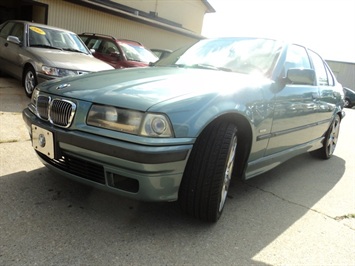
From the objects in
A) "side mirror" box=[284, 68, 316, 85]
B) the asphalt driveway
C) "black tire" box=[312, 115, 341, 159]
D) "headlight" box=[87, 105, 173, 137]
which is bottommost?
the asphalt driveway

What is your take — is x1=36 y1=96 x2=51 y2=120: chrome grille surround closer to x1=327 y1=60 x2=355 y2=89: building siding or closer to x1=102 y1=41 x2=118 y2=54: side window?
x1=102 y1=41 x2=118 y2=54: side window

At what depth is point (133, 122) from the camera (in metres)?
2.12

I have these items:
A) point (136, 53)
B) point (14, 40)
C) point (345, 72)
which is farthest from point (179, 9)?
point (345, 72)

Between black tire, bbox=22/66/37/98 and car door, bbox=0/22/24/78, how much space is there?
275 millimetres

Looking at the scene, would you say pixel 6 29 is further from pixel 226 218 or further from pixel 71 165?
pixel 226 218

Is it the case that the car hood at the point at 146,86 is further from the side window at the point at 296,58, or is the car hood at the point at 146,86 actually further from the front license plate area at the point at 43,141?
the side window at the point at 296,58

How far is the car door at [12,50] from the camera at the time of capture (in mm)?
6521

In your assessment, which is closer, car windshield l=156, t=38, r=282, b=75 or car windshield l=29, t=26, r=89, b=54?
car windshield l=156, t=38, r=282, b=75

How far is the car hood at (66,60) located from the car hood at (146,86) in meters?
3.28

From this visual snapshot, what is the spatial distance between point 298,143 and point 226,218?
4.76 feet

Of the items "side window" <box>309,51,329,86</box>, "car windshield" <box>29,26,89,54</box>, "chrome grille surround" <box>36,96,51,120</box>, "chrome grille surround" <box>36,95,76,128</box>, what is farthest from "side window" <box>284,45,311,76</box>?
"car windshield" <box>29,26,89,54</box>

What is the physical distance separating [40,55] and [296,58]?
437 centimetres

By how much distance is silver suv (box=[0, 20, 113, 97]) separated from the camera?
229 inches

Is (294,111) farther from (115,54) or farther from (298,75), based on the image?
(115,54)
